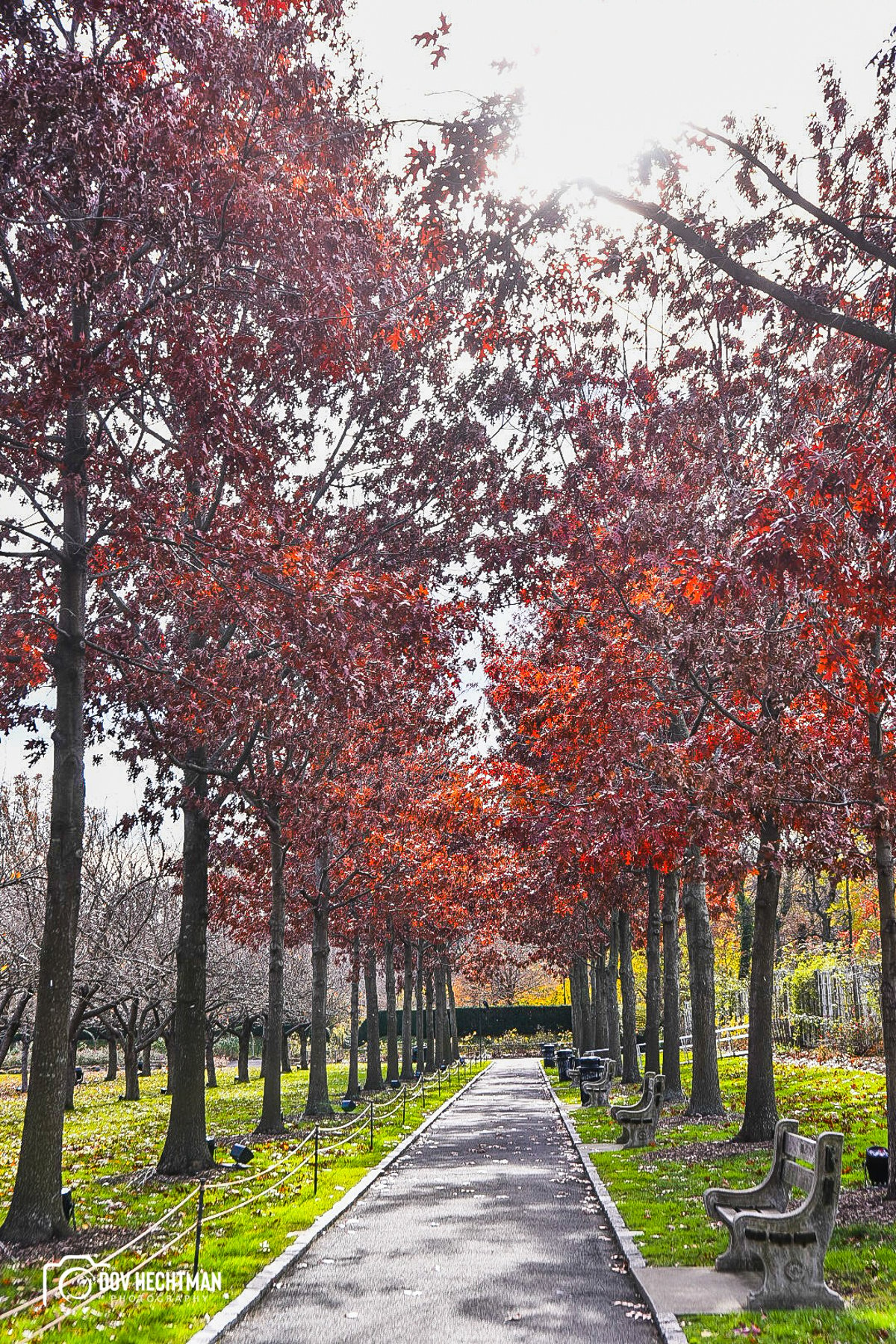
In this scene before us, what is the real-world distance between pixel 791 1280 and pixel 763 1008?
830 cm

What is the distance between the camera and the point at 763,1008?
49.0 ft

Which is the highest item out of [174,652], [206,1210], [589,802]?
[174,652]

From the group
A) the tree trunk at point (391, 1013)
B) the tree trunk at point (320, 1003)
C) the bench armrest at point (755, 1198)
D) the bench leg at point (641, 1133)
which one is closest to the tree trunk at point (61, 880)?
the bench armrest at point (755, 1198)

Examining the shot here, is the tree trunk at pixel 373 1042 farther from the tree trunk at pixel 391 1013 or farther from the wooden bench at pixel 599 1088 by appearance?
the wooden bench at pixel 599 1088

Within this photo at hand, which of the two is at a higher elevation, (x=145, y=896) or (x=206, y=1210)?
(x=145, y=896)

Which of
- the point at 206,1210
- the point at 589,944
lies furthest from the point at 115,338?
the point at 589,944

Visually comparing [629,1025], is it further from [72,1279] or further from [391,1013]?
[72,1279]

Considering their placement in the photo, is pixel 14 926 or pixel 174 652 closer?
pixel 174 652

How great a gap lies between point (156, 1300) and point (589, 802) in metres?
9.46

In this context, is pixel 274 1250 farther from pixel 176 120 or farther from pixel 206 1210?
pixel 176 120

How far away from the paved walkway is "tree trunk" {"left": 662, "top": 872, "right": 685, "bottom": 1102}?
22.9 feet

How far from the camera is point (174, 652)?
52.3 ft

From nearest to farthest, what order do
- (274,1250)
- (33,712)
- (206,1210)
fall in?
1. (274,1250)
2. (206,1210)
3. (33,712)

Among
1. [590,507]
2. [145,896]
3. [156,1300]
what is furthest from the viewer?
[145,896]
